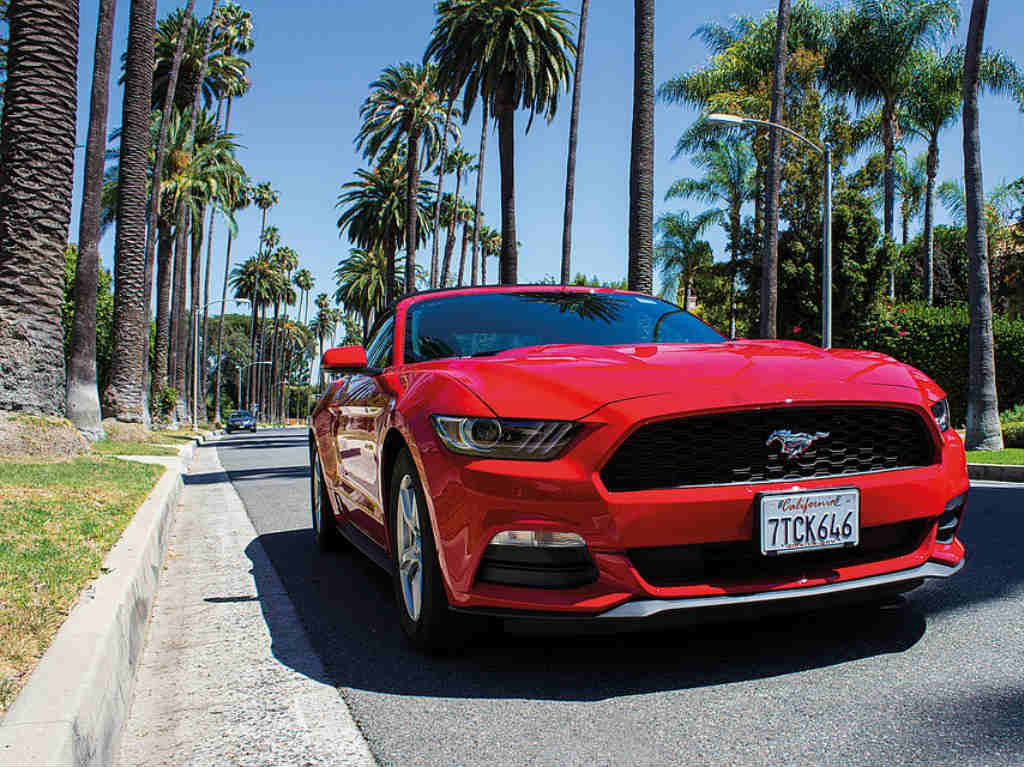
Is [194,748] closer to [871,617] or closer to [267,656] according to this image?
[267,656]

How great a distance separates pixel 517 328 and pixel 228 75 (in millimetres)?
42739

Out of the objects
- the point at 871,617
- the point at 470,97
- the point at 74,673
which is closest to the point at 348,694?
the point at 74,673

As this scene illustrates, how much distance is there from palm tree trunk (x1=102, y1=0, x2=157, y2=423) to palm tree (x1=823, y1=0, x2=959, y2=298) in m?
24.3

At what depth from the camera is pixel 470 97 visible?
32.2 metres

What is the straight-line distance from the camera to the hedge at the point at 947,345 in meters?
→ 25.3

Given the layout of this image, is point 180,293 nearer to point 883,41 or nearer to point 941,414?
point 883,41

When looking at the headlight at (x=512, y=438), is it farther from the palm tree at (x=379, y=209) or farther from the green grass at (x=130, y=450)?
the palm tree at (x=379, y=209)

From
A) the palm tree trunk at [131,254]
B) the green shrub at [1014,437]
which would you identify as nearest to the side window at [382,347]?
the green shrub at [1014,437]

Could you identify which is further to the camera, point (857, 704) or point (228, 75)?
point (228, 75)

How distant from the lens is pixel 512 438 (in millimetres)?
3150

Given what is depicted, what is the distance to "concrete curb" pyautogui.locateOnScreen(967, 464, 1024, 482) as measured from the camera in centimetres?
1224

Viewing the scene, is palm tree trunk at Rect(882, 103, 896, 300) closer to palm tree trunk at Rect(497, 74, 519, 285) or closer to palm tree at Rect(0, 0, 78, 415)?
palm tree trunk at Rect(497, 74, 519, 285)

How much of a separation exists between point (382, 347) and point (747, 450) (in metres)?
2.54

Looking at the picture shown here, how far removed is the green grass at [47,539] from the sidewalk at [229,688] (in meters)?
0.40
